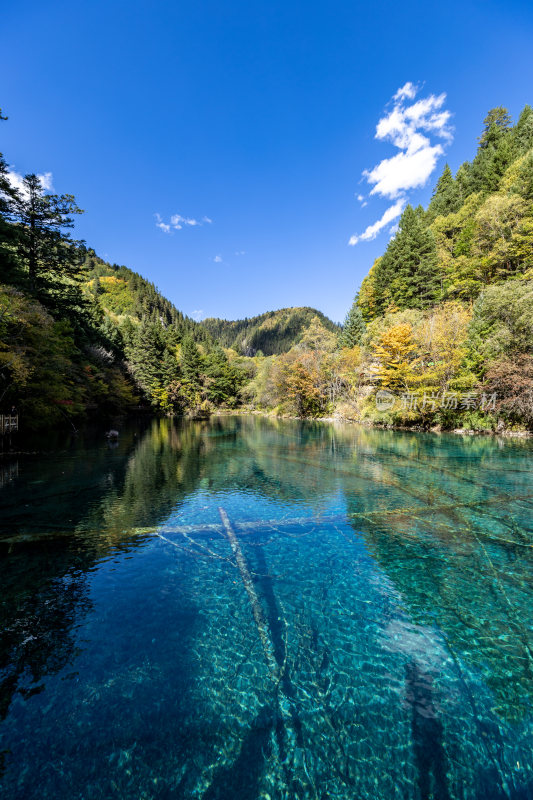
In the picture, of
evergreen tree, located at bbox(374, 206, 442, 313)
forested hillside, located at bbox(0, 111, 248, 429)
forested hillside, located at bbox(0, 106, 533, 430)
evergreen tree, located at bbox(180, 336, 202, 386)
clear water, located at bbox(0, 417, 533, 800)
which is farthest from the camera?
evergreen tree, located at bbox(180, 336, 202, 386)

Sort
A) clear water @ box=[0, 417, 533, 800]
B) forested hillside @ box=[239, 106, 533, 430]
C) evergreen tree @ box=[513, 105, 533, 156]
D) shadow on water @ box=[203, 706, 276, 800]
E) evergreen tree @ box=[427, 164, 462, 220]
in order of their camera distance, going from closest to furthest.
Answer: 1. shadow on water @ box=[203, 706, 276, 800]
2. clear water @ box=[0, 417, 533, 800]
3. forested hillside @ box=[239, 106, 533, 430]
4. evergreen tree @ box=[513, 105, 533, 156]
5. evergreen tree @ box=[427, 164, 462, 220]

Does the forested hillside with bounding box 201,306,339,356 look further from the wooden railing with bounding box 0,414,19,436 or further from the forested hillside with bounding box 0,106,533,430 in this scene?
the wooden railing with bounding box 0,414,19,436

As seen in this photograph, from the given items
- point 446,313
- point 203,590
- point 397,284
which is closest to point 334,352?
point 397,284

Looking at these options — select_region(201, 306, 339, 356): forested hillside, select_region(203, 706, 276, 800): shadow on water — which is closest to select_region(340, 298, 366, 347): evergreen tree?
select_region(203, 706, 276, 800): shadow on water

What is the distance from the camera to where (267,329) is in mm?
163125

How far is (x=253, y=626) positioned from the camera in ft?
15.1

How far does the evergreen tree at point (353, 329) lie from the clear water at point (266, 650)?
38.8 meters

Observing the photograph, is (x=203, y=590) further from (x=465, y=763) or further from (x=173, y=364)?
(x=173, y=364)

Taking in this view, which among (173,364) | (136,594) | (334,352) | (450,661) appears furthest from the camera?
(173,364)

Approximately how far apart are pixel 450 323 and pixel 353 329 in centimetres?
2188

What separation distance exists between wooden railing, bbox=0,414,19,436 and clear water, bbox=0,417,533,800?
996 centimetres

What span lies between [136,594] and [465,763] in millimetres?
4666

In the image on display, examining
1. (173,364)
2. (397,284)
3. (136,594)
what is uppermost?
(397,284)

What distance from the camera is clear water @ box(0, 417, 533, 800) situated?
2.83m
